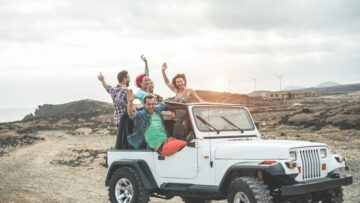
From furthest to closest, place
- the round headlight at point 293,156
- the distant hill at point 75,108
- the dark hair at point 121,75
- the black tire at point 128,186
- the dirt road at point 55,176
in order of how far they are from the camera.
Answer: the distant hill at point 75,108, the dirt road at point 55,176, the dark hair at point 121,75, the black tire at point 128,186, the round headlight at point 293,156

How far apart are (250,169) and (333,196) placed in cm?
175

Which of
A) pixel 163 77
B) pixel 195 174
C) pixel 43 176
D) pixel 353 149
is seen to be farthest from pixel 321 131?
pixel 195 174

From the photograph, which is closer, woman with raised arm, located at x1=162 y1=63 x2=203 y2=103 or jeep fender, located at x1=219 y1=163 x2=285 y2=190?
jeep fender, located at x1=219 y1=163 x2=285 y2=190

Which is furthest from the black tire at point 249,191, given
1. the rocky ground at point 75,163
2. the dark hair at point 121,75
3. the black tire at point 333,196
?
the dark hair at point 121,75

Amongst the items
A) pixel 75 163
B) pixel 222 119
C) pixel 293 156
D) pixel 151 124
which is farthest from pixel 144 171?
pixel 75 163

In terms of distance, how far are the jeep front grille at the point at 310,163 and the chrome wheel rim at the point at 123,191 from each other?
3.60 m

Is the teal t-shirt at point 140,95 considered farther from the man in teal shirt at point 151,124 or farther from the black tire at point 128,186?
the black tire at point 128,186

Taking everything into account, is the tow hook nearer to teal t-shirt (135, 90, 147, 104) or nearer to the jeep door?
the jeep door

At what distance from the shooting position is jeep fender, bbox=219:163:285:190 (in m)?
6.07

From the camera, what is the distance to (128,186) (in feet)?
28.1

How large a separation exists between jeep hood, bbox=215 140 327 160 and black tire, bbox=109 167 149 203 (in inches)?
79.3

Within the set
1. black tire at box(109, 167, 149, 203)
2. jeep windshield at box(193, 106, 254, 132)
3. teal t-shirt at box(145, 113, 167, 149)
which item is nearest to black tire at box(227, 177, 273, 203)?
jeep windshield at box(193, 106, 254, 132)

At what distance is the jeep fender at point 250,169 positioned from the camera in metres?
6.07

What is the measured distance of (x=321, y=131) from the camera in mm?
28250
